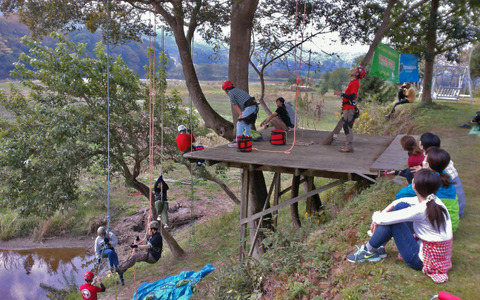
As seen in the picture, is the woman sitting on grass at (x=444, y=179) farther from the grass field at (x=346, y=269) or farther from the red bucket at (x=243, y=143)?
the red bucket at (x=243, y=143)

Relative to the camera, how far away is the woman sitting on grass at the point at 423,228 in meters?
3.33

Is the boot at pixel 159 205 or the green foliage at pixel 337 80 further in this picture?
the green foliage at pixel 337 80

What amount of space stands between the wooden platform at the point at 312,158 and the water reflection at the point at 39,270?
27.9 feet

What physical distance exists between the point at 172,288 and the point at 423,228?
16.2 feet

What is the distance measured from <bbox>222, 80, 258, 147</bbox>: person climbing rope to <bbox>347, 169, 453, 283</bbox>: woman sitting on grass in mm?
4129

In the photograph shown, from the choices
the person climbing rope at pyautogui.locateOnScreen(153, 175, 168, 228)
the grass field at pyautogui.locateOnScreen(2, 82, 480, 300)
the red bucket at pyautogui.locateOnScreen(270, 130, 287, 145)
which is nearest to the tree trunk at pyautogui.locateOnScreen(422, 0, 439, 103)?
the grass field at pyautogui.locateOnScreen(2, 82, 480, 300)

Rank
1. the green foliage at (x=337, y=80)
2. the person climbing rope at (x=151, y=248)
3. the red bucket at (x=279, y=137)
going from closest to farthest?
the person climbing rope at (x=151, y=248) → the red bucket at (x=279, y=137) → the green foliage at (x=337, y=80)

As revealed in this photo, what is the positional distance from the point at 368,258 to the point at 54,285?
12453 mm

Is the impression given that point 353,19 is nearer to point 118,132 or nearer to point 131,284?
point 118,132

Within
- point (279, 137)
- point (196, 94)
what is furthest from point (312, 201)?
point (196, 94)

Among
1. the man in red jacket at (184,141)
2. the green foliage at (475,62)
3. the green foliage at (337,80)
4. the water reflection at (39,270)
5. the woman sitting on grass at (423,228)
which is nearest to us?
A: the woman sitting on grass at (423,228)

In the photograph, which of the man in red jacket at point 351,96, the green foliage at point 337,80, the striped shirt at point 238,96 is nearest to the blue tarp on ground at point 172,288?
the striped shirt at point 238,96

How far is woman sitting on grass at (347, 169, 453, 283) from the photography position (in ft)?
10.9

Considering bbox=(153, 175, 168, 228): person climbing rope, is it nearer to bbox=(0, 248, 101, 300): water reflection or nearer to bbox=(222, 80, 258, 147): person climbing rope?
bbox=(222, 80, 258, 147): person climbing rope
